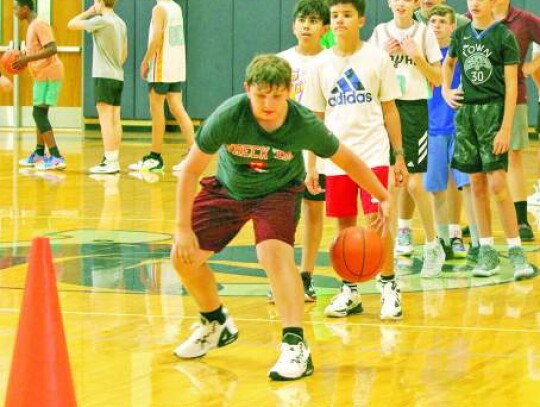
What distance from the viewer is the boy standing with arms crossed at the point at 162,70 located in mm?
14188

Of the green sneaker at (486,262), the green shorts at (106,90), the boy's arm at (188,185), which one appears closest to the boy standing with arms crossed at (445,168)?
the green sneaker at (486,262)

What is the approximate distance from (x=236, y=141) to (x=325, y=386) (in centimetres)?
111

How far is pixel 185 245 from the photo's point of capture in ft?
18.1

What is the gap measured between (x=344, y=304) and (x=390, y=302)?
9.7 inches

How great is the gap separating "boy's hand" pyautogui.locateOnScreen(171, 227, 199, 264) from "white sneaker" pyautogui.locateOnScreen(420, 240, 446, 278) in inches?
109

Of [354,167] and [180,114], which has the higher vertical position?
[354,167]

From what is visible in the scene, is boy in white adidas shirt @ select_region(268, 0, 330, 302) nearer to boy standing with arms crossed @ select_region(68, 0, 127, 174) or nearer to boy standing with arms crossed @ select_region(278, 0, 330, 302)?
boy standing with arms crossed @ select_region(278, 0, 330, 302)

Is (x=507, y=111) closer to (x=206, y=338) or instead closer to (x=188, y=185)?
(x=206, y=338)

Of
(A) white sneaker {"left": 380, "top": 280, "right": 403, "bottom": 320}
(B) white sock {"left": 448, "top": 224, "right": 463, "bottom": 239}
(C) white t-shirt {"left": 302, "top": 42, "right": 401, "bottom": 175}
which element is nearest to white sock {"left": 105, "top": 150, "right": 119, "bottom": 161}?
(B) white sock {"left": 448, "top": 224, "right": 463, "bottom": 239}

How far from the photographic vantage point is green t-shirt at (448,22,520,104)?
307 inches

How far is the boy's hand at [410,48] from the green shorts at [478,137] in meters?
0.45

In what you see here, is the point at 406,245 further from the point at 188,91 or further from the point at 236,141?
the point at 188,91

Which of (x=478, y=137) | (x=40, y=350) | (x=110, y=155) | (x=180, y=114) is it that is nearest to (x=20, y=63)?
(x=110, y=155)

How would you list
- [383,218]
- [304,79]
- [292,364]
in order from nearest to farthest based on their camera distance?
[292,364], [383,218], [304,79]
